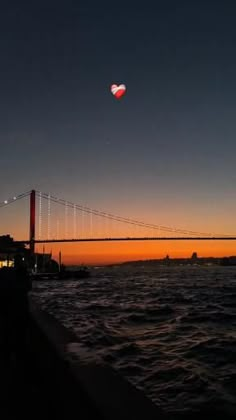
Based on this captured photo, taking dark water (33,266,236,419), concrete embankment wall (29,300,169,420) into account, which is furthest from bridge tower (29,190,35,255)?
concrete embankment wall (29,300,169,420)

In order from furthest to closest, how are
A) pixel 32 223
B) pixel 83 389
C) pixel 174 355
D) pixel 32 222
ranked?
pixel 32 222
pixel 32 223
pixel 174 355
pixel 83 389

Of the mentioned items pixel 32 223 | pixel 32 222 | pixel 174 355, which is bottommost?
pixel 174 355

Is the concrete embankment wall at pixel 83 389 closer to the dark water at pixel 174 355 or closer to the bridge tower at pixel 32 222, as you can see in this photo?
the dark water at pixel 174 355

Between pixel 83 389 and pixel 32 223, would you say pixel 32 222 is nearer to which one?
pixel 32 223

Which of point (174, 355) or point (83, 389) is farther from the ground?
point (83, 389)

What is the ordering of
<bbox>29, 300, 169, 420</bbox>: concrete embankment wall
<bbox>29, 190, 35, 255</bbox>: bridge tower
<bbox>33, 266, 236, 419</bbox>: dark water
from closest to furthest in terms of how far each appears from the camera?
1. <bbox>29, 300, 169, 420</bbox>: concrete embankment wall
2. <bbox>33, 266, 236, 419</bbox>: dark water
3. <bbox>29, 190, 35, 255</bbox>: bridge tower

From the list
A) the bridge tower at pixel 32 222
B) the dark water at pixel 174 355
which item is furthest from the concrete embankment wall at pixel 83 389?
the bridge tower at pixel 32 222

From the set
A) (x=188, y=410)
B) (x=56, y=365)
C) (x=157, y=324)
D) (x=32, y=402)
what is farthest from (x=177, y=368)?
(x=157, y=324)

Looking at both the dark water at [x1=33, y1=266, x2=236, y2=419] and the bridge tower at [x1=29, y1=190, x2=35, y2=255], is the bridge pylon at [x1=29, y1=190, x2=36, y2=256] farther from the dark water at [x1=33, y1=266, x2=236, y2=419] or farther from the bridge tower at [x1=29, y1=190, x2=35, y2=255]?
the dark water at [x1=33, y1=266, x2=236, y2=419]

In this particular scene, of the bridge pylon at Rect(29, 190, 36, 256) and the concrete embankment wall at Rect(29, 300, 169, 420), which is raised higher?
the bridge pylon at Rect(29, 190, 36, 256)

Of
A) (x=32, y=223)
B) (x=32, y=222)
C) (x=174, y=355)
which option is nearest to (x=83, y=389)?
(x=174, y=355)
